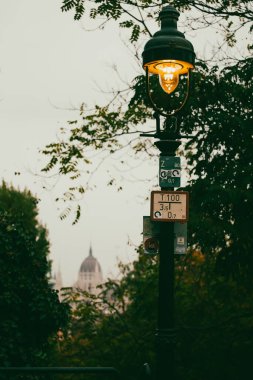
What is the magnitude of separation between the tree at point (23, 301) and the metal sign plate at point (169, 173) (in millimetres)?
8301

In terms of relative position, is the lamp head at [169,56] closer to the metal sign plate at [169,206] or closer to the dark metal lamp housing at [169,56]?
the dark metal lamp housing at [169,56]

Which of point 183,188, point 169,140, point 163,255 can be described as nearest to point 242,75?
point 183,188

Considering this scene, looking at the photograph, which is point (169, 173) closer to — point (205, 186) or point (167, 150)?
point (167, 150)

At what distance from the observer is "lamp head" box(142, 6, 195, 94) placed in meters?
5.48

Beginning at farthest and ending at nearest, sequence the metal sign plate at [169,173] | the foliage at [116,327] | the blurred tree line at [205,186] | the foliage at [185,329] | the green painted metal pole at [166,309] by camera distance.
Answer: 1. the foliage at [116,327]
2. the foliage at [185,329]
3. the blurred tree line at [205,186]
4. the metal sign plate at [169,173]
5. the green painted metal pole at [166,309]

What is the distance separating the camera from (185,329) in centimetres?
1487

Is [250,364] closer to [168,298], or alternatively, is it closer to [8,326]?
[8,326]

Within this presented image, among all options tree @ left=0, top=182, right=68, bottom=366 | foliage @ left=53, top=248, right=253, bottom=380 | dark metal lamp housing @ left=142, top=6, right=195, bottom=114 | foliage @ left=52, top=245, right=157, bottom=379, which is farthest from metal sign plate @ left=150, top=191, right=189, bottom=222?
foliage @ left=52, top=245, right=157, bottom=379

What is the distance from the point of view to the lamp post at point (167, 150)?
5.09m

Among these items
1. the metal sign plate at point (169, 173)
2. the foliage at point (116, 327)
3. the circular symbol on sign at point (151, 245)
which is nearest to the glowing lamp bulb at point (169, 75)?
the metal sign plate at point (169, 173)

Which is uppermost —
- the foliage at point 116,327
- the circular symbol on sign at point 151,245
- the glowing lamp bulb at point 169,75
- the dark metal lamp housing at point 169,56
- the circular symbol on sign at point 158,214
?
the dark metal lamp housing at point 169,56

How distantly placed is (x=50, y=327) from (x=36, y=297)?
1.12 m

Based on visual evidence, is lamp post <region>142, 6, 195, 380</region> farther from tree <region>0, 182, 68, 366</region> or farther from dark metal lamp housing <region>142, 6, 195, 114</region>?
tree <region>0, 182, 68, 366</region>

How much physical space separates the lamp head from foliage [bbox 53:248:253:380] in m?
9.72
